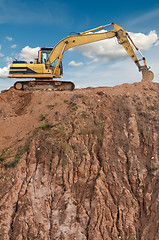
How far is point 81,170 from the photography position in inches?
400

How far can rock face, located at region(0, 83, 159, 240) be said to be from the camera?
919 cm

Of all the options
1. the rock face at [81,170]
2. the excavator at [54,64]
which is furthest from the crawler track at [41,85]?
the rock face at [81,170]

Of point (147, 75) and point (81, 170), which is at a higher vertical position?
point (147, 75)

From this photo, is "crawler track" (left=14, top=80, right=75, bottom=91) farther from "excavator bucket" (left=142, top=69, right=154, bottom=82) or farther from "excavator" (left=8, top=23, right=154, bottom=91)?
"excavator bucket" (left=142, top=69, right=154, bottom=82)

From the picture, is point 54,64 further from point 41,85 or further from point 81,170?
point 81,170

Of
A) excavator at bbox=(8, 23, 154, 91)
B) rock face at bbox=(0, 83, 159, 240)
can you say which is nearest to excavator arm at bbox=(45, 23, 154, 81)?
excavator at bbox=(8, 23, 154, 91)

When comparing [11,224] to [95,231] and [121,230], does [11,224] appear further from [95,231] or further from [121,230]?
[121,230]

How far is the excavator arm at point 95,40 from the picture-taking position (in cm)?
1627

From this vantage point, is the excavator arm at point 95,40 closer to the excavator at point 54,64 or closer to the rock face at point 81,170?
the excavator at point 54,64

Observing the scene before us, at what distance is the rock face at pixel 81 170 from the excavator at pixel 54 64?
3.76 m

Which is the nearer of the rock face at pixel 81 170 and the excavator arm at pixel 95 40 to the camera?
the rock face at pixel 81 170

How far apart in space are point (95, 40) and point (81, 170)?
1112 centimetres

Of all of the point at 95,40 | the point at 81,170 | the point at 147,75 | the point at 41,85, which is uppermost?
the point at 95,40

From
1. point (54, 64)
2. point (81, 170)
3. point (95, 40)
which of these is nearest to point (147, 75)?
point (95, 40)
